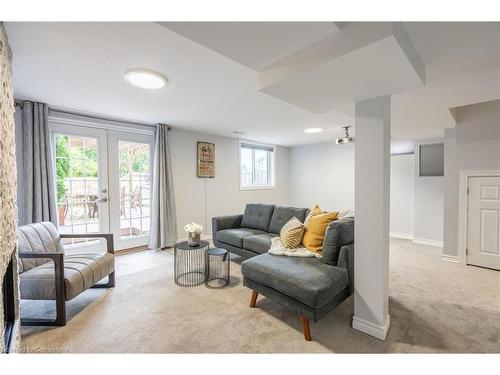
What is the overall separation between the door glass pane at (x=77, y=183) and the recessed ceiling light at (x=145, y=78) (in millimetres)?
1858

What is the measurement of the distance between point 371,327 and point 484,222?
2.68 m

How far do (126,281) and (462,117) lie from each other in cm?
497

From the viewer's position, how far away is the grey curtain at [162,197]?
3863mm

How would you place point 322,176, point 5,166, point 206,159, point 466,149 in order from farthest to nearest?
point 322,176 < point 206,159 < point 466,149 < point 5,166

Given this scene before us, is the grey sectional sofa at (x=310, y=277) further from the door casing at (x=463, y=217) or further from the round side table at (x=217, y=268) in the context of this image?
the door casing at (x=463, y=217)

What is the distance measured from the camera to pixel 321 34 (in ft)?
3.81

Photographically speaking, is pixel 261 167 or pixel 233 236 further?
pixel 261 167

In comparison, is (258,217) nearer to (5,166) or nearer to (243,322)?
(243,322)

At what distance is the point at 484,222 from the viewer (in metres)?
3.06

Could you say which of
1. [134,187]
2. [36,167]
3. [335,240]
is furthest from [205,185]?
[335,240]

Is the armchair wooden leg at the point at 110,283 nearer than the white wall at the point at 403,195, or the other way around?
the armchair wooden leg at the point at 110,283

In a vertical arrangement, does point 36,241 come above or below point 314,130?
below

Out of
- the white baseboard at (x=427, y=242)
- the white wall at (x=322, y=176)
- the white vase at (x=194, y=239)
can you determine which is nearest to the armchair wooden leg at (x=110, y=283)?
the white vase at (x=194, y=239)
